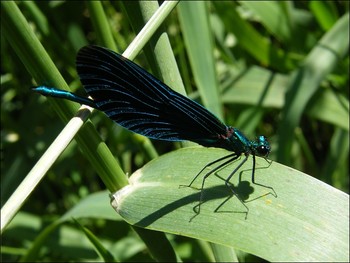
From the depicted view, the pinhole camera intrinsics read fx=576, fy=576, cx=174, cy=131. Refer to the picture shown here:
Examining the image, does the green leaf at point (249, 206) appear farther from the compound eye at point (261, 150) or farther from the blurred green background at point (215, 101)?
the blurred green background at point (215, 101)

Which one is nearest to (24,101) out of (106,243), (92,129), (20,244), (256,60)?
(20,244)

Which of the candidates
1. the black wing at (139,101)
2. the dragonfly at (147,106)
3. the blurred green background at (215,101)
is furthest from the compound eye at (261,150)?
the blurred green background at (215,101)

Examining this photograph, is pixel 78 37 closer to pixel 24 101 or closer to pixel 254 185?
pixel 24 101

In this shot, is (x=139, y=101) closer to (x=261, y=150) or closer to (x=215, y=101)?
(x=261, y=150)

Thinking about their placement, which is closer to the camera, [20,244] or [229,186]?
[229,186]

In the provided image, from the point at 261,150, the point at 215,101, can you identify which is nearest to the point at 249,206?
the point at 261,150

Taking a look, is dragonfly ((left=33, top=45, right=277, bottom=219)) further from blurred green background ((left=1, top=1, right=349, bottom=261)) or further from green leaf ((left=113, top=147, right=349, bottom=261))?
blurred green background ((left=1, top=1, right=349, bottom=261))

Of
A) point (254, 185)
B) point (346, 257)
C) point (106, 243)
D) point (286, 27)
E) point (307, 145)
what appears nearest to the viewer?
point (346, 257)

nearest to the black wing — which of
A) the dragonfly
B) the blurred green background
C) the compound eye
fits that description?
the dragonfly
